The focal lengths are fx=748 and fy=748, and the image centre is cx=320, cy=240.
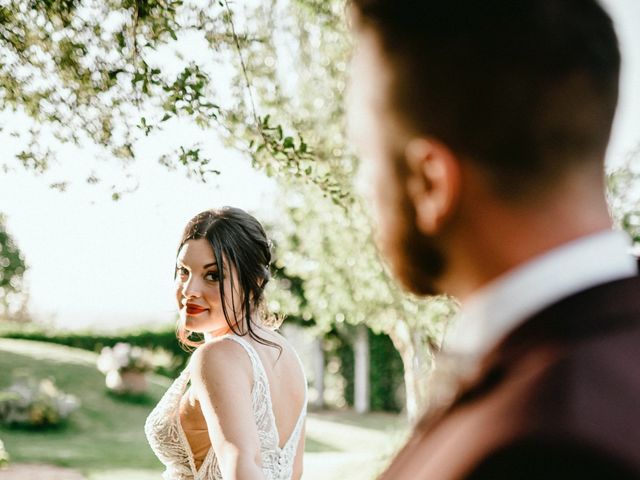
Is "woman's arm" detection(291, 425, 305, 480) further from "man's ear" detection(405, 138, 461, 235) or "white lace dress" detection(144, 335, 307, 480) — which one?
"man's ear" detection(405, 138, 461, 235)

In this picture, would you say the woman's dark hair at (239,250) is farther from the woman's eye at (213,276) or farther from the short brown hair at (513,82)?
the short brown hair at (513,82)

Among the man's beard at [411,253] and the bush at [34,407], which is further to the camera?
the bush at [34,407]

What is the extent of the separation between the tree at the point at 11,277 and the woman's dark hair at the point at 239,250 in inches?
1481

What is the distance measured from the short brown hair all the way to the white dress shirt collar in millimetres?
79

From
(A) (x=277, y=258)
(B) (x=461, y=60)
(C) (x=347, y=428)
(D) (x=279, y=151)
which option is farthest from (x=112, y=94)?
(C) (x=347, y=428)

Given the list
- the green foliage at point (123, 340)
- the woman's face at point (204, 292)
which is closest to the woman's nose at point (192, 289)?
the woman's face at point (204, 292)

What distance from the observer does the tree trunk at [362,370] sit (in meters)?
24.2

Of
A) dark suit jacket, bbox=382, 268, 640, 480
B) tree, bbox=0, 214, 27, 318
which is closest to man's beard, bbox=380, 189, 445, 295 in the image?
dark suit jacket, bbox=382, 268, 640, 480

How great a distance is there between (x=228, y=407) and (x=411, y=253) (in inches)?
76.3

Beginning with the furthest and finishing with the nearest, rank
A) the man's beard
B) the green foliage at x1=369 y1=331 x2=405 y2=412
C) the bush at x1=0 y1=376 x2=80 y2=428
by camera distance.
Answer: the green foliage at x1=369 y1=331 x2=405 y2=412 < the bush at x1=0 y1=376 x2=80 y2=428 < the man's beard

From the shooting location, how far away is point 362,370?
80.0 ft

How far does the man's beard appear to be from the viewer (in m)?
0.83

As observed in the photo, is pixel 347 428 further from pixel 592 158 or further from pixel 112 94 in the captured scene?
pixel 592 158

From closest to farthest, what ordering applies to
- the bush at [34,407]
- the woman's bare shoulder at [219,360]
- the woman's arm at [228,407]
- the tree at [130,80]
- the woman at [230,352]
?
the woman's arm at [228,407] → the woman's bare shoulder at [219,360] → the woman at [230,352] → the tree at [130,80] → the bush at [34,407]
